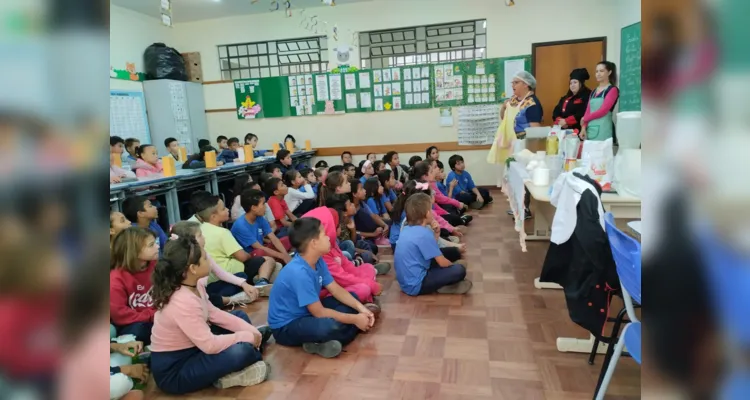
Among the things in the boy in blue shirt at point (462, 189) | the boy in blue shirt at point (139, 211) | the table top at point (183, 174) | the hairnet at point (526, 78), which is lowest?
the boy in blue shirt at point (462, 189)

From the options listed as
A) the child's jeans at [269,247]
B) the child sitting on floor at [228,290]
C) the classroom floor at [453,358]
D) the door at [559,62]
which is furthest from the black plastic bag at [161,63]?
the door at [559,62]

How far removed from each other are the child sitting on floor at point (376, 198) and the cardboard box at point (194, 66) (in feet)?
13.2

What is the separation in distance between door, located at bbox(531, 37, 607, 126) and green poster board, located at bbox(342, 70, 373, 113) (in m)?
2.24

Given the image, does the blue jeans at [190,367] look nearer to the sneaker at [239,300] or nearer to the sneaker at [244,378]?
the sneaker at [244,378]

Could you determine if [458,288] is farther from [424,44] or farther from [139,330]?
Answer: [424,44]

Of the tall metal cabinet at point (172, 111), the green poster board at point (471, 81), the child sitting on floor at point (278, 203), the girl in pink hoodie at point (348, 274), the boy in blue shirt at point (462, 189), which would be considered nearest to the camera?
the girl in pink hoodie at point (348, 274)

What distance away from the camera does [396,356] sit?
2.02 m

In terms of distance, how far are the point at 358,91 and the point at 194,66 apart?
99.7 inches

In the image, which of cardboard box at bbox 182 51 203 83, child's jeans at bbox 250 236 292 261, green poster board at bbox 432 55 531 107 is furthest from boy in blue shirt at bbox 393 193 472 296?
cardboard box at bbox 182 51 203 83

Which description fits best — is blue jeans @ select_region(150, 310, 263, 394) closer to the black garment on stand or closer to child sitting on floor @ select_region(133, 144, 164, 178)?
the black garment on stand

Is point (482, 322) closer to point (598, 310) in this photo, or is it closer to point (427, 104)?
point (598, 310)

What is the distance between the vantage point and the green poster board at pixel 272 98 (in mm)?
6566

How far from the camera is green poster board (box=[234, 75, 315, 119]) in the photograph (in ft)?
21.5

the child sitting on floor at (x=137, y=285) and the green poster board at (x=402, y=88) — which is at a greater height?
the green poster board at (x=402, y=88)
